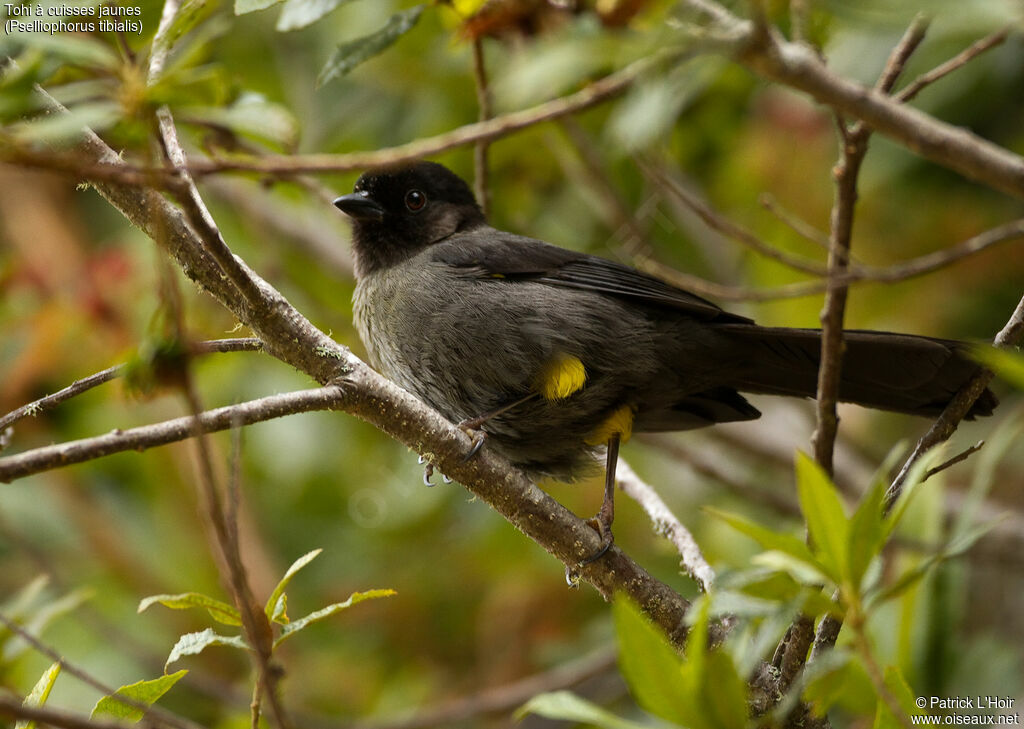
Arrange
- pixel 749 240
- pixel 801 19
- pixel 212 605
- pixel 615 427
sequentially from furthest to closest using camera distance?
pixel 615 427 → pixel 749 240 → pixel 212 605 → pixel 801 19

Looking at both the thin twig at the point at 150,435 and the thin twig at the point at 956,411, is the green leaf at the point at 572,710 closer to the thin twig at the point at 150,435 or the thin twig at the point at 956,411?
the thin twig at the point at 150,435

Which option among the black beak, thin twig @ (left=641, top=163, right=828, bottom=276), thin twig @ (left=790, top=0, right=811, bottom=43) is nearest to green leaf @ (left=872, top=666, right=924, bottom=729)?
thin twig @ (left=641, top=163, right=828, bottom=276)

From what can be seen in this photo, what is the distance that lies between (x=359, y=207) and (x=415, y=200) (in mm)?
323

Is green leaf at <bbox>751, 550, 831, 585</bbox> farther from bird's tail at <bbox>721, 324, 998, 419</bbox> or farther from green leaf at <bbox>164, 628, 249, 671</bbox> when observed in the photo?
bird's tail at <bbox>721, 324, 998, 419</bbox>

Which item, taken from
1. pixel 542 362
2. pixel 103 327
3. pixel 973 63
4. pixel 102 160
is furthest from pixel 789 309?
pixel 102 160

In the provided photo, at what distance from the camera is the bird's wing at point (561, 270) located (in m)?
3.68

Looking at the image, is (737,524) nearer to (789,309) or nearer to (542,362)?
(542,362)

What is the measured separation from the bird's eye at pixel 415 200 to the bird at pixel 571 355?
1.23ft

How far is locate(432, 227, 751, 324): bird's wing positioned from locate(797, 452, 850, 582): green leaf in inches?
77.5

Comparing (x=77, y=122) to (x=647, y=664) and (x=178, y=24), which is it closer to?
(x=178, y=24)

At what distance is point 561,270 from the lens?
3.84 m

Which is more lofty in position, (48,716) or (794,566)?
(794,566)

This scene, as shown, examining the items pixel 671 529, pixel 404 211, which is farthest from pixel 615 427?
pixel 404 211

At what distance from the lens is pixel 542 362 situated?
11.4ft
